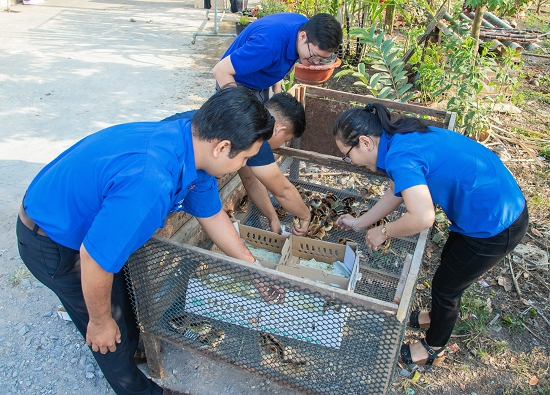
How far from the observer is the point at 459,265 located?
222cm

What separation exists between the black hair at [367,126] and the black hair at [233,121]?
0.53m

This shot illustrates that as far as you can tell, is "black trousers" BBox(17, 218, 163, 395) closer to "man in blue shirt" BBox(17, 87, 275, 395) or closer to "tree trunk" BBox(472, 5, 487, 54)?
"man in blue shirt" BBox(17, 87, 275, 395)

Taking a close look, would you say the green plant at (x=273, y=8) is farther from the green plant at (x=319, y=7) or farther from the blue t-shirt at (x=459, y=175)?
the blue t-shirt at (x=459, y=175)

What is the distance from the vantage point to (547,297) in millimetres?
3170

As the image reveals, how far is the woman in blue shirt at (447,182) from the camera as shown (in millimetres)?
1875

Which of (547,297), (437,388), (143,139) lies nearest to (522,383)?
(437,388)

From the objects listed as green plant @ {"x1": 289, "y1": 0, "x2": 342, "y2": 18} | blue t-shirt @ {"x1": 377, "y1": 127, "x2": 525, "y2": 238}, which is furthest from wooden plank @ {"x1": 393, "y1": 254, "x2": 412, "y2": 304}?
green plant @ {"x1": 289, "y1": 0, "x2": 342, "y2": 18}

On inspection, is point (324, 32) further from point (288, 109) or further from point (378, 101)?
point (378, 101)

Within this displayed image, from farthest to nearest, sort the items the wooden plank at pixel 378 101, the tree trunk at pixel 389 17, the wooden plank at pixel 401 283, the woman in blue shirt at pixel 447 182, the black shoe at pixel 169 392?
the tree trunk at pixel 389 17 → the wooden plank at pixel 378 101 → the black shoe at pixel 169 392 → the woman in blue shirt at pixel 447 182 → the wooden plank at pixel 401 283

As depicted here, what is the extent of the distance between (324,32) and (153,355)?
213 centimetres

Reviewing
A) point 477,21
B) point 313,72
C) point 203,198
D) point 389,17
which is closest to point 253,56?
point 203,198

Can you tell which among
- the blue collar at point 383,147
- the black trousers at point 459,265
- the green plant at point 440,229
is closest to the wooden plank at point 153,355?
the blue collar at point 383,147

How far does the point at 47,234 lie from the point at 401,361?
6.77 ft

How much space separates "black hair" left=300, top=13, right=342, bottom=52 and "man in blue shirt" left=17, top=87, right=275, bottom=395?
1.25 metres
